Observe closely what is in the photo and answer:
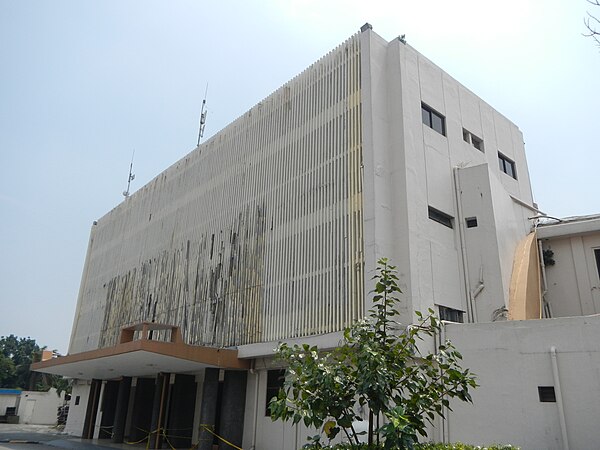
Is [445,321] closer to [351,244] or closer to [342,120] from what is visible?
[351,244]

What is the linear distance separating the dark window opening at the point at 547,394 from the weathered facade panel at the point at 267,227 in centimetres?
468

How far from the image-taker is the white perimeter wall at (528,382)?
11.2m

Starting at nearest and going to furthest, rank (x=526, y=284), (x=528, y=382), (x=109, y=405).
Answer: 1. (x=528, y=382)
2. (x=526, y=284)
3. (x=109, y=405)

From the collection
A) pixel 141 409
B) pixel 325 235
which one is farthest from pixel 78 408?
pixel 325 235

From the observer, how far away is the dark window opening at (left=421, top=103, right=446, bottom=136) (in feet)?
55.6

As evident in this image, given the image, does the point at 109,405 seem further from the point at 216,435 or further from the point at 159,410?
the point at 216,435

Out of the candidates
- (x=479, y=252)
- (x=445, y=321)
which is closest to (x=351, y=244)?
(x=445, y=321)

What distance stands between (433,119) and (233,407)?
1168 cm

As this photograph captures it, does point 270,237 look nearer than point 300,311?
No

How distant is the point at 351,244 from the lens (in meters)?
14.3

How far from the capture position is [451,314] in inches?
585

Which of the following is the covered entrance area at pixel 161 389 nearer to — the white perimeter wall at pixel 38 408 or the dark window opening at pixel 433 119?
the dark window opening at pixel 433 119

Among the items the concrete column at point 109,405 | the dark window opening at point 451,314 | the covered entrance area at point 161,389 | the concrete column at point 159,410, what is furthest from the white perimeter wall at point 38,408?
the dark window opening at point 451,314

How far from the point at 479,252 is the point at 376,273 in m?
4.28
